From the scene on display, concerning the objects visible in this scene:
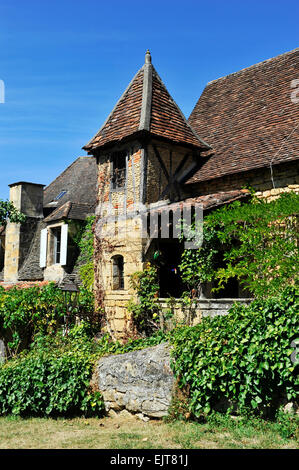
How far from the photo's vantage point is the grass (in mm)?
5066

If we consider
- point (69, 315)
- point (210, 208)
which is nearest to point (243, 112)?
point (210, 208)

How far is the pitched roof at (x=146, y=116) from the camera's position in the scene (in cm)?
1134

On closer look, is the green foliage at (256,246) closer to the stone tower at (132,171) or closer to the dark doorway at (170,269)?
the dark doorway at (170,269)

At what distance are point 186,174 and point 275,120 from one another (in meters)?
2.65

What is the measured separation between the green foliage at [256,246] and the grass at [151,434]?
2.46m

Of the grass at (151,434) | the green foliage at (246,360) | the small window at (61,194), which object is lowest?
the grass at (151,434)

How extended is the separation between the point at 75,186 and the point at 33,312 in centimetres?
845

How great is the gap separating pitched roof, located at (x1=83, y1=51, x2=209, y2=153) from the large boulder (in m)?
5.88

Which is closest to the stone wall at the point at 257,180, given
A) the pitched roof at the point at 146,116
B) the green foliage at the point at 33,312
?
the pitched roof at the point at 146,116

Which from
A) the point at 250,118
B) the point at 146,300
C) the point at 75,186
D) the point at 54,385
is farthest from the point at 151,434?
the point at 75,186

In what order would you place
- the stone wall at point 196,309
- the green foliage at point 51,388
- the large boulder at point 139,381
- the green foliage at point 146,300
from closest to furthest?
the large boulder at point 139,381
the green foliage at point 51,388
the stone wall at point 196,309
the green foliage at point 146,300

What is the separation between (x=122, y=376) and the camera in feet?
23.2

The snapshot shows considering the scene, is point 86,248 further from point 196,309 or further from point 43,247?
point 196,309

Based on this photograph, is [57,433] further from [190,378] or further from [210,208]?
[210,208]
